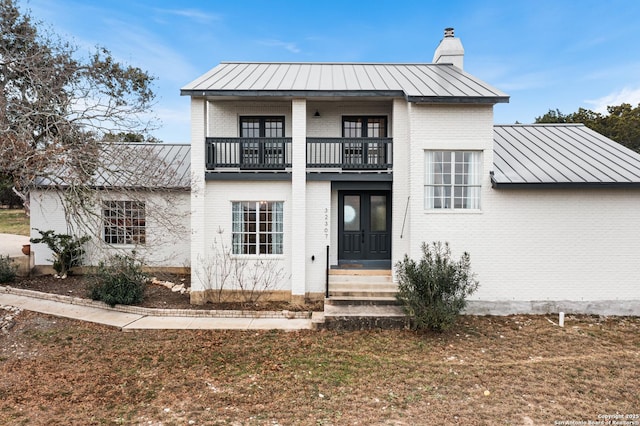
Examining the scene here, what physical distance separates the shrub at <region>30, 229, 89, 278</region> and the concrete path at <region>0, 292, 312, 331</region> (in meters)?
2.63

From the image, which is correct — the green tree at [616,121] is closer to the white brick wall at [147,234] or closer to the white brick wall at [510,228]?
the white brick wall at [510,228]

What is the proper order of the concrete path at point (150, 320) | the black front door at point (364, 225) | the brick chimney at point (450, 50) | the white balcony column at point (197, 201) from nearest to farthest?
the concrete path at point (150, 320) → the white balcony column at point (197, 201) → the black front door at point (364, 225) → the brick chimney at point (450, 50)

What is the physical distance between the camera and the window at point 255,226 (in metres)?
10.3

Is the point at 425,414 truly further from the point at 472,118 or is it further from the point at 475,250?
the point at 472,118

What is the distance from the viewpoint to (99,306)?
957 centimetres

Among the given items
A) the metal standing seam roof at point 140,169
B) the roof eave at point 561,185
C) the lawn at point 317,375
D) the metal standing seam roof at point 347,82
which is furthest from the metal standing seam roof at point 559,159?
the metal standing seam roof at point 140,169

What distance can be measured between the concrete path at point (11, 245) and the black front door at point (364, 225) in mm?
16281

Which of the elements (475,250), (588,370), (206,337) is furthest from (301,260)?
(588,370)

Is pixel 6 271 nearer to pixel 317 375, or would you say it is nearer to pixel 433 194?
pixel 317 375

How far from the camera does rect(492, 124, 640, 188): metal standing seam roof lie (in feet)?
30.3

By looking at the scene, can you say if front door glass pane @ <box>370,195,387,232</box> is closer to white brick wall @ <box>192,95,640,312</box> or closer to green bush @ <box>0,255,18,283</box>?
white brick wall @ <box>192,95,640,312</box>

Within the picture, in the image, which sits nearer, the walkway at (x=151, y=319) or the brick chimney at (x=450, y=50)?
the walkway at (x=151, y=319)

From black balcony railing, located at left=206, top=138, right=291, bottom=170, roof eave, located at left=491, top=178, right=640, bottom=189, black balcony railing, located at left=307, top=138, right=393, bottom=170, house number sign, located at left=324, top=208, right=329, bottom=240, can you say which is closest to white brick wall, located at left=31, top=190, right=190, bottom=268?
black balcony railing, located at left=206, top=138, right=291, bottom=170

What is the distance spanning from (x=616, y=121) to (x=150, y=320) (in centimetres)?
4574
